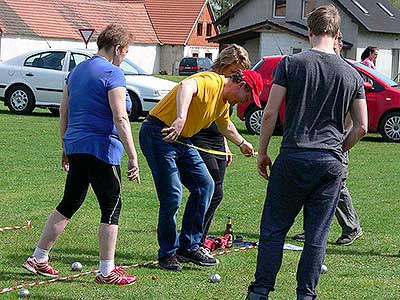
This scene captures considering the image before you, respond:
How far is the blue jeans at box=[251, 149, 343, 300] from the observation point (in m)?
6.05

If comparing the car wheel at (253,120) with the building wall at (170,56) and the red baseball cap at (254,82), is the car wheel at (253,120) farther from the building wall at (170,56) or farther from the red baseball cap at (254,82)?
the building wall at (170,56)

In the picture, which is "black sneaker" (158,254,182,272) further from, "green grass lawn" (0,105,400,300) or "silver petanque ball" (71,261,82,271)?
"silver petanque ball" (71,261,82,271)

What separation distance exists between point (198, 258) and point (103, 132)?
1.62 m

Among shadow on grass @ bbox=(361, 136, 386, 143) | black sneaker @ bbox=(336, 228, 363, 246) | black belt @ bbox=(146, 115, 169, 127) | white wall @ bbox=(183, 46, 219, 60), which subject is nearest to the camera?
black belt @ bbox=(146, 115, 169, 127)

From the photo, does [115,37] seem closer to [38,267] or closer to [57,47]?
[38,267]

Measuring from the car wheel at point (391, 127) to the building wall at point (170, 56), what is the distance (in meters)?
51.7

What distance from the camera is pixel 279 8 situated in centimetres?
5866

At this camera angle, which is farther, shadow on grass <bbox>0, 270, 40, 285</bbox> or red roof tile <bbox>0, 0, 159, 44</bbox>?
red roof tile <bbox>0, 0, 159, 44</bbox>

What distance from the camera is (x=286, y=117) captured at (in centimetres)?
612

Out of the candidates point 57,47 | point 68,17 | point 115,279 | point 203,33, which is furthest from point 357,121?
point 203,33

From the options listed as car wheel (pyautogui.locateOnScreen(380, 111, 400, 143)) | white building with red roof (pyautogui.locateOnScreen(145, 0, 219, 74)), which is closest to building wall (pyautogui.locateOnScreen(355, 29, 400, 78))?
white building with red roof (pyautogui.locateOnScreen(145, 0, 219, 74))

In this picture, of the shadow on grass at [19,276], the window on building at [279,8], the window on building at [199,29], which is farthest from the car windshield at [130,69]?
the window on building at [199,29]

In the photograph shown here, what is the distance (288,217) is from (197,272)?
1.66 meters

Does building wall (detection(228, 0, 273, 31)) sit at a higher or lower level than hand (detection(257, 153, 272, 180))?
higher
